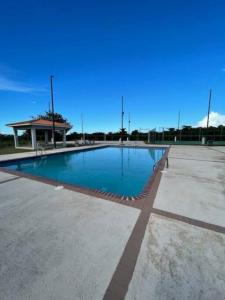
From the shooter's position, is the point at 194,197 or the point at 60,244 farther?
the point at 194,197

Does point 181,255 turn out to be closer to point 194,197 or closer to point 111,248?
point 111,248

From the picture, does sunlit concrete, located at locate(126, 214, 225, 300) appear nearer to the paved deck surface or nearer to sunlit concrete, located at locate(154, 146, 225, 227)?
the paved deck surface

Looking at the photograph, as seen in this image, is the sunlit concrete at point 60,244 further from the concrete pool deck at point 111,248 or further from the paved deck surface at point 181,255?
the paved deck surface at point 181,255

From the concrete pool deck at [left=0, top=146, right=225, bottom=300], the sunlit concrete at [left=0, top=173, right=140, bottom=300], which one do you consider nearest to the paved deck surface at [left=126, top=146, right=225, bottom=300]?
the concrete pool deck at [left=0, top=146, right=225, bottom=300]

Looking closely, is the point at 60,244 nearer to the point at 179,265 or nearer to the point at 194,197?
the point at 179,265

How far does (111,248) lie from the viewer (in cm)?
197

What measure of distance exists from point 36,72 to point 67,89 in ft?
18.1

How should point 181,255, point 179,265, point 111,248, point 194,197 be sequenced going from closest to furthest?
point 179,265, point 181,255, point 111,248, point 194,197

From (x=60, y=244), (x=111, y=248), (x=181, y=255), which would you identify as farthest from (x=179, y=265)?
(x=60, y=244)

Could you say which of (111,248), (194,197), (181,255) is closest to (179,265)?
(181,255)

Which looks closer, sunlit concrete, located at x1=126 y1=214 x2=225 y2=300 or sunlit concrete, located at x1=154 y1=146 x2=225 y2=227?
sunlit concrete, located at x1=126 y1=214 x2=225 y2=300

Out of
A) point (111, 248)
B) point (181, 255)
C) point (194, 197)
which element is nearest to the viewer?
point (181, 255)

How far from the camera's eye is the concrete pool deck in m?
1.43

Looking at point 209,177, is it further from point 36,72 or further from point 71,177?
point 36,72
